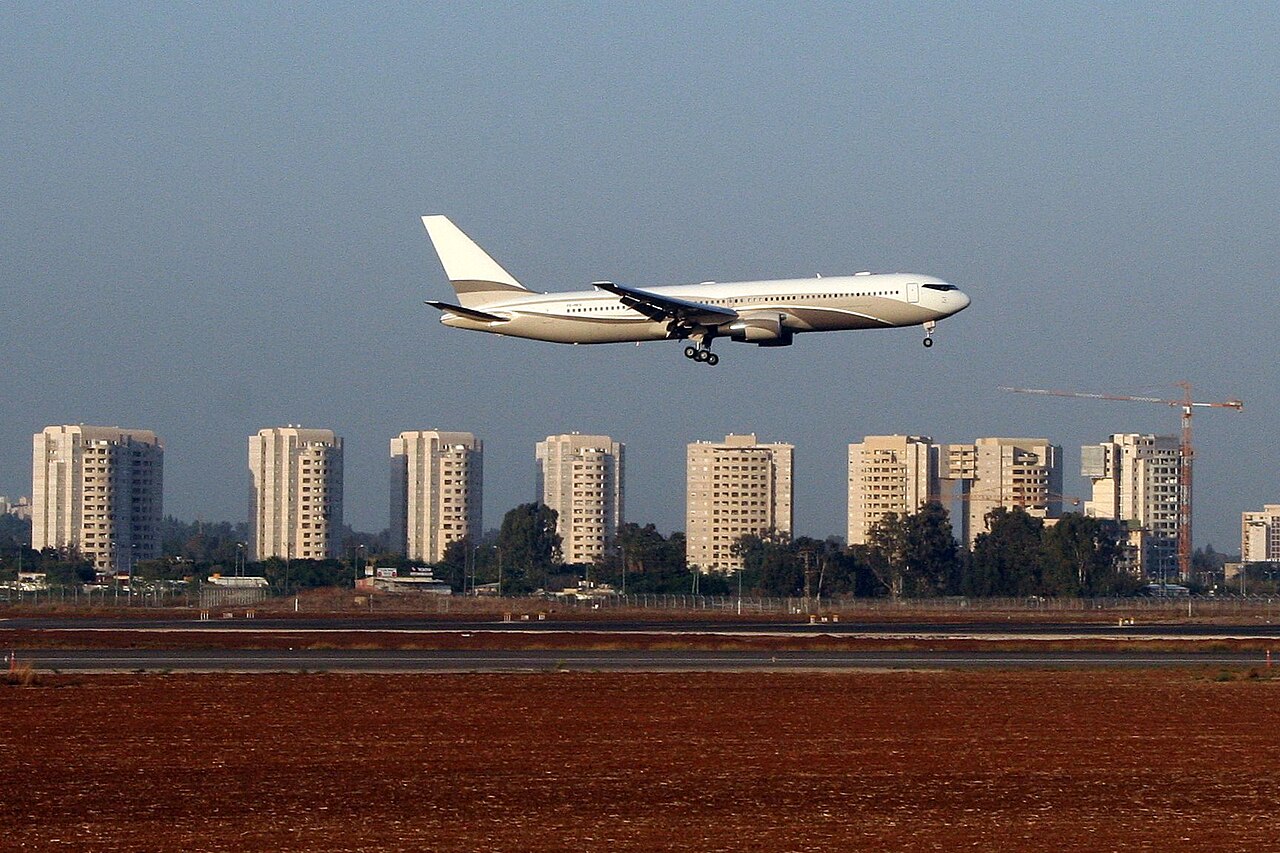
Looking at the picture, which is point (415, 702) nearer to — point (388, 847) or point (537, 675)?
point (537, 675)

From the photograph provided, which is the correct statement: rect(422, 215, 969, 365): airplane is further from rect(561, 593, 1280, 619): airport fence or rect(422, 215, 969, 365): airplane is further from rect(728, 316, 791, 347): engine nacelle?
rect(561, 593, 1280, 619): airport fence

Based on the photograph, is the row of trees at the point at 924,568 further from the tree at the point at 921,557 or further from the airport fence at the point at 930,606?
the airport fence at the point at 930,606

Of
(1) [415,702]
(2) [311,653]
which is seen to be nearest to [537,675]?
(1) [415,702]

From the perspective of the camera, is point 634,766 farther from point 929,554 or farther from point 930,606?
point 929,554

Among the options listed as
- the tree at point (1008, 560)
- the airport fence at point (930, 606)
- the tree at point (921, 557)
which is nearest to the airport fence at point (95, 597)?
the airport fence at point (930, 606)

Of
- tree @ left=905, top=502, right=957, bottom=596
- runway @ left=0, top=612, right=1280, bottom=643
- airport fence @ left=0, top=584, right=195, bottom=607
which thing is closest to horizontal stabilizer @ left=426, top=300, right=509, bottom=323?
runway @ left=0, top=612, right=1280, bottom=643

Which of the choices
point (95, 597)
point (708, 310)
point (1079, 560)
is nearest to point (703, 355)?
point (708, 310)

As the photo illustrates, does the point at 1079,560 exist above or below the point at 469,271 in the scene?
below
